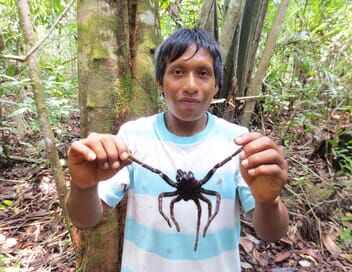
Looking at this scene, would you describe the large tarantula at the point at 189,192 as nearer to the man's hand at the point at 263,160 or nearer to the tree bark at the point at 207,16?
the man's hand at the point at 263,160

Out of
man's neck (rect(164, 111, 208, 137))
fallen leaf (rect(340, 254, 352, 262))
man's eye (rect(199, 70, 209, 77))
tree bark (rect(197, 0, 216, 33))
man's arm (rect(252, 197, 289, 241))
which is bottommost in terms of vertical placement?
fallen leaf (rect(340, 254, 352, 262))

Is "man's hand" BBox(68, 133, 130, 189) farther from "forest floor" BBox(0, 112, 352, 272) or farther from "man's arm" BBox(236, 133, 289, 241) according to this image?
"forest floor" BBox(0, 112, 352, 272)

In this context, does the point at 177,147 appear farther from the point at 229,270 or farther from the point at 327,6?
the point at 327,6

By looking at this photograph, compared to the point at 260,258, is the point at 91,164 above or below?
above

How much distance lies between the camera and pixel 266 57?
321 cm

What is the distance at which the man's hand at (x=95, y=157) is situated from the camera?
3.65 ft

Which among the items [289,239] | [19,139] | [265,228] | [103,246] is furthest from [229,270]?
[19,139]

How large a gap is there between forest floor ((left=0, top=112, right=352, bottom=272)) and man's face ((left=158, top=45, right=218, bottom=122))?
129 cm

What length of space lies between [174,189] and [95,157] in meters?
0.45

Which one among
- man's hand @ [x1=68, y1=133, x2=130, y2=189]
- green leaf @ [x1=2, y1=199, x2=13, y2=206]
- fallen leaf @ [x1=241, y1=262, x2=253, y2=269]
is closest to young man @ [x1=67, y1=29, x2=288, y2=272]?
man's hand @ [x1=68, y1=133, x2=130, y2=189]

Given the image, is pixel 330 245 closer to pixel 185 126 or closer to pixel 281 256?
pixel 281 256

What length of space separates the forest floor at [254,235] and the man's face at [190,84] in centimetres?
129

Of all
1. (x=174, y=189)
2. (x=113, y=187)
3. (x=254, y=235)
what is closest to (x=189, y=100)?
(x=174, y=189)

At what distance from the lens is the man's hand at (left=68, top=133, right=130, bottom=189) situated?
3.65 feet
